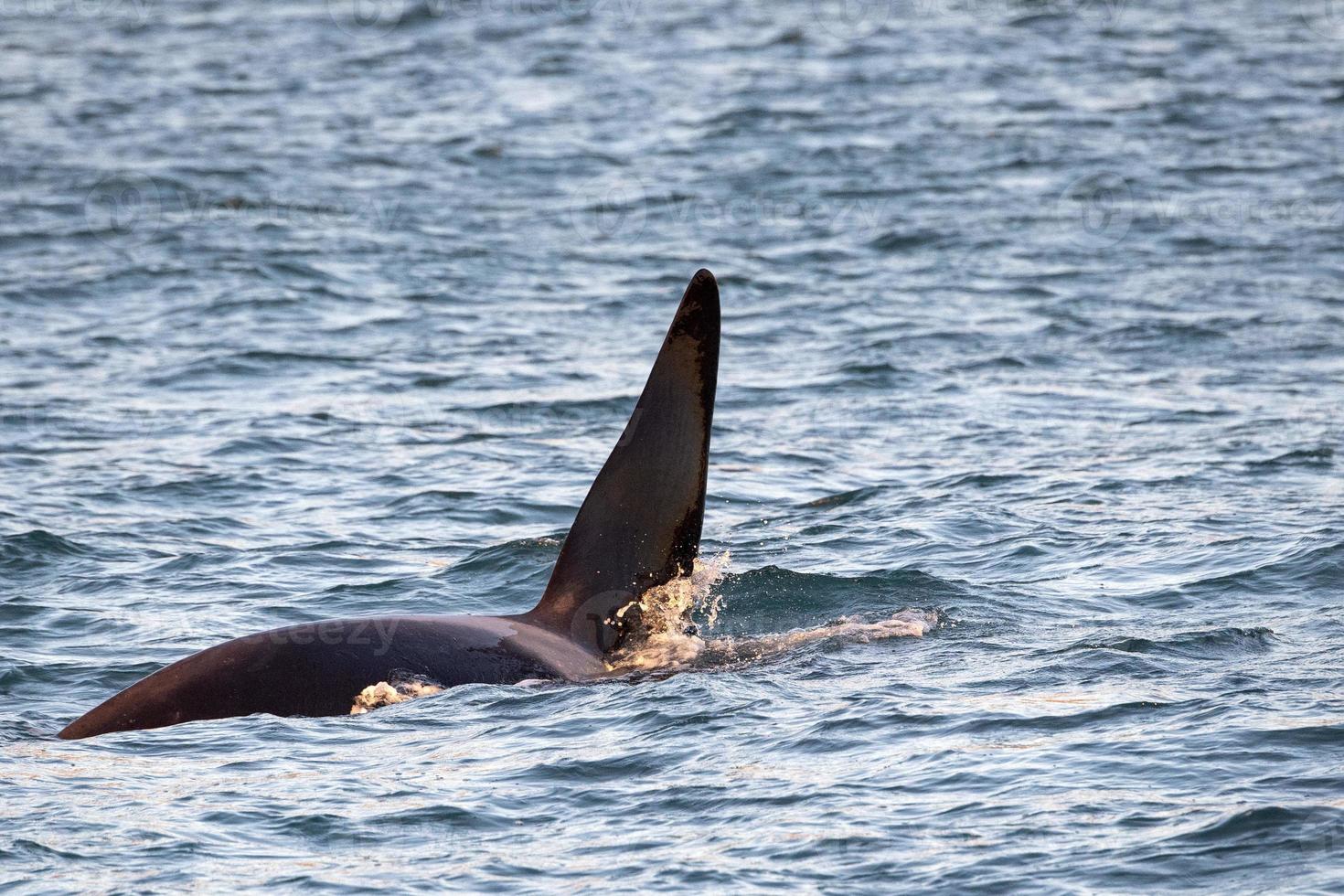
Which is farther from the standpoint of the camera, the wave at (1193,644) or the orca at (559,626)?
the wave at (1193,644)

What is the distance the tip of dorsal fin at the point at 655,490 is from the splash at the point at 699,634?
0.12 meters

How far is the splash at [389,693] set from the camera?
9344mm

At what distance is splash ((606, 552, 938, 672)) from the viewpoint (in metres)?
9.90

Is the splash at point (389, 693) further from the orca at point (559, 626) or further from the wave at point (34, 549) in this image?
the wave at point (34, 549)

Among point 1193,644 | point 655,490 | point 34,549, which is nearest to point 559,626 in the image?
point 655,490

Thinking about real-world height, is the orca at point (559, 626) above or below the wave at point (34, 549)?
above

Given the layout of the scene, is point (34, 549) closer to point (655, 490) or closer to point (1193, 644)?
point (655, 490)

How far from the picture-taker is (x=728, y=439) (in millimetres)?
16938

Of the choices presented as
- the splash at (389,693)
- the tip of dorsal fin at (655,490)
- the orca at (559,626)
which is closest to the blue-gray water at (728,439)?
the splash at (389,693)

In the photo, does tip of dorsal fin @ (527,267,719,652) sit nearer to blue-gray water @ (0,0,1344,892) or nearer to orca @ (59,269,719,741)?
orca @ (59,269,719,741)

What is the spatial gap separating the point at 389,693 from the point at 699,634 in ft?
7.15

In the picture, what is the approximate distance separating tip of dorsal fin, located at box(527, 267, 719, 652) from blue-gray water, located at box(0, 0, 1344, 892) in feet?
1.70

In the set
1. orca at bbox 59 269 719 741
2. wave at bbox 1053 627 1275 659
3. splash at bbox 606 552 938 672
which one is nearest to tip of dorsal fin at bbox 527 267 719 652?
orca at bbox 59 269 719 741

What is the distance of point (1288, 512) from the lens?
1383 centimetres
